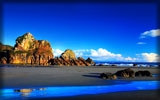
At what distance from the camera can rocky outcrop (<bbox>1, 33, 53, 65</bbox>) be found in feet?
365

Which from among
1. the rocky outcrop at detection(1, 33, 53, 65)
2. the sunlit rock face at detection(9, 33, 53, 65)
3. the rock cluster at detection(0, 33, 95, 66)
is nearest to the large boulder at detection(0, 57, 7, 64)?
the rock cluster at detection(0, 33, 95, 66)

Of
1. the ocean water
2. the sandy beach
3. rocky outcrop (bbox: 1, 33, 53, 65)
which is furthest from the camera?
rocky outcrop (bbox: 1, 33, 53, 65)

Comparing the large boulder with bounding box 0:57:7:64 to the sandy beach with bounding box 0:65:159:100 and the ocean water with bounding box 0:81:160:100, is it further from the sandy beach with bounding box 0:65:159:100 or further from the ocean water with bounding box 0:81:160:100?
the ocean water with bounding box 0:81:160:100

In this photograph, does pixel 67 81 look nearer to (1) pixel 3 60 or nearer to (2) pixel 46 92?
(2) pixel 46 92

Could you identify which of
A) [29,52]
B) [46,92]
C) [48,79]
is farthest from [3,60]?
[46,92]

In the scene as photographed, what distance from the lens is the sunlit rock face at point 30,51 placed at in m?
112

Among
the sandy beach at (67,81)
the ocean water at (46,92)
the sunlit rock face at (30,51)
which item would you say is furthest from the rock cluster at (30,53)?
the ocean water at (46,92)

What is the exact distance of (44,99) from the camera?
9523mm

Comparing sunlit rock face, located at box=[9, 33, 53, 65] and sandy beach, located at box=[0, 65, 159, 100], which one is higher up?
sunlit rock face, located at box=[9, 33, 53, 65]

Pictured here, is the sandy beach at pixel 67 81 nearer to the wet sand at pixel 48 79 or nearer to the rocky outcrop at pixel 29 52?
the wet sand at pixel 48 79

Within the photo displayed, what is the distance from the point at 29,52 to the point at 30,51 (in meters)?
2.62

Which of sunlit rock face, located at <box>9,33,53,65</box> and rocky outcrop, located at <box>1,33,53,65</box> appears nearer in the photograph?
rocky outcrop, located at <box>1,33,53,65</box>

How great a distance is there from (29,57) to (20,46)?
14699 mm

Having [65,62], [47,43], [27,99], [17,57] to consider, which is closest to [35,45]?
[47,43]
